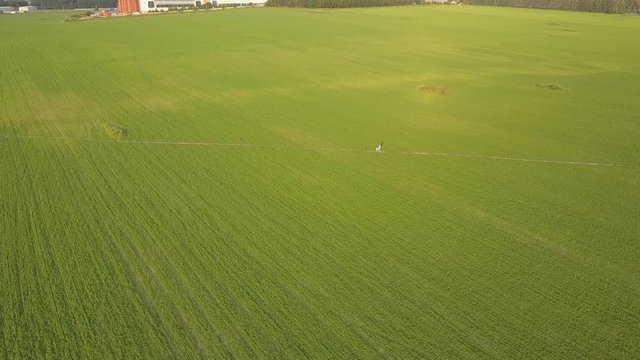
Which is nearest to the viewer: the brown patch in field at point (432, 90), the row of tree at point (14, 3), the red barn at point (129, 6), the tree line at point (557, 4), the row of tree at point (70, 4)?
the brown patch in field at point (432, 90)

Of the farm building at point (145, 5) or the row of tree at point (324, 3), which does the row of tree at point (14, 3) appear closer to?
the farm building at point (145, 5)

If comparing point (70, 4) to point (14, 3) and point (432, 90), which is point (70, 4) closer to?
point (14, 3)

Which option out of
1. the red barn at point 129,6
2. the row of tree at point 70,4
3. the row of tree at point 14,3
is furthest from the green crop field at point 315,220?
the row of tree at point 14,3

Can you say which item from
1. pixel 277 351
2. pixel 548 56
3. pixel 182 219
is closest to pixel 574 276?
pixel 277 351

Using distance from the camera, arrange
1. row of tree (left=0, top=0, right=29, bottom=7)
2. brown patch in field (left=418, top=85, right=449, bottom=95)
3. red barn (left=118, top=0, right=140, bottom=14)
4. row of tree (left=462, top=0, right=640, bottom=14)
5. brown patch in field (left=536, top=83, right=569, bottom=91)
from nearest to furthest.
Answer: brown patch in field (left=418, top=85, right=449, bottom=95) → brown patch in field (left=536, top=83, right=569, bottom=91) → red barn (left=118, top=0, right=140, bottom=14) → row of tree (left=462, top=0, right=640, bottom=14) → row of tree (left=0, top=0, right=29, bottom=7)

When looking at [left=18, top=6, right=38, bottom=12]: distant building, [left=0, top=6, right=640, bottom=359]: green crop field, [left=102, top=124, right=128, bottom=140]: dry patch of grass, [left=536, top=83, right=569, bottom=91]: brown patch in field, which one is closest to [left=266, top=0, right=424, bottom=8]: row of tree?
[left=18, top=6, right=38, bottom=12]: distant building

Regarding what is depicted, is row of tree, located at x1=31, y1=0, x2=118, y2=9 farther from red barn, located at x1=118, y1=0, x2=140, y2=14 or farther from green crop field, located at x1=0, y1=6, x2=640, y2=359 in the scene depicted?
green crop field, located at x1=0, y1=6, x2=640, y2=359
